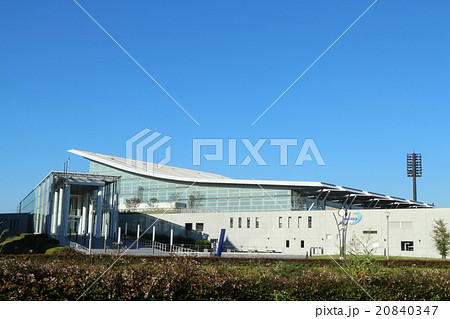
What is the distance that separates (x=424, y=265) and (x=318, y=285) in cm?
1778

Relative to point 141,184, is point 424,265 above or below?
below

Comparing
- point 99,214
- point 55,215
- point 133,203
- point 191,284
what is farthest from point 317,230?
point 191,284

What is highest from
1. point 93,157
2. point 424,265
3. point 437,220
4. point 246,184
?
point 93,157

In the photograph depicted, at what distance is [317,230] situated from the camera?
156 ft

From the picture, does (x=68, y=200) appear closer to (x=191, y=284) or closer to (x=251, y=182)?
(x=251, y=182)

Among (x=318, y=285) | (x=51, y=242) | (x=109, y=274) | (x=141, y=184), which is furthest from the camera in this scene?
(x=141, y=184)

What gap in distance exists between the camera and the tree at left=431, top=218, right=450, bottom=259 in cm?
3978

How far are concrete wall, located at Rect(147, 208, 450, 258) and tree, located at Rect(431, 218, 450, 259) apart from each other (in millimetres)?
715

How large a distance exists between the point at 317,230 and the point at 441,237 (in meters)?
11.7

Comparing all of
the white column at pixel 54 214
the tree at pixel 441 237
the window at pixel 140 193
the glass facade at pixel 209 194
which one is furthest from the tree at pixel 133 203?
the tree at pixel 441 237

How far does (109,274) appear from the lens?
1008 centimetres

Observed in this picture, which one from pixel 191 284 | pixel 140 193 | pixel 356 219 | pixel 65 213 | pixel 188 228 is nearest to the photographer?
pixel 191 284
